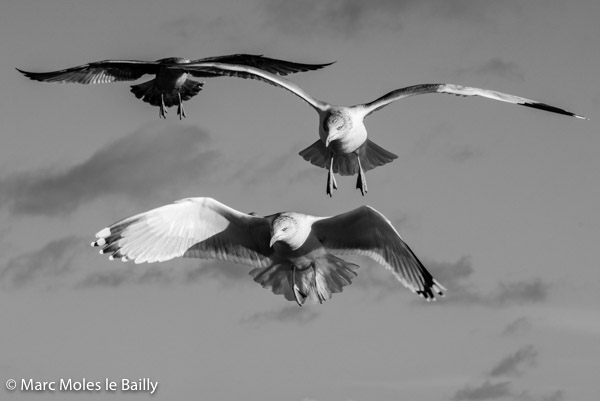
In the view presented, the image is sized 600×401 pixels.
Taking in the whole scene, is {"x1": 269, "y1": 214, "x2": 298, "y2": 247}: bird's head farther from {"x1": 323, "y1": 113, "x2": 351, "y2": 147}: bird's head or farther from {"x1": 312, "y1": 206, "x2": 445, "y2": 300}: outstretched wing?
{"x1": 323, "y1": 113, "x2": 351, "y2": 147}: bird's head

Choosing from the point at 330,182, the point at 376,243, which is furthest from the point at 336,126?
the point at 376,243

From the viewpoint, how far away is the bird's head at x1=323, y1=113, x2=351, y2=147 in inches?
481

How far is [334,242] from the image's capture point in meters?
11.6

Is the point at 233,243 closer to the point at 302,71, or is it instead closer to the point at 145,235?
the point at 145,235

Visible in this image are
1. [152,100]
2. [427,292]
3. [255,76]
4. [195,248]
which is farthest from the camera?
[152,100]

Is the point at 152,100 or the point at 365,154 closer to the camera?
the point at 365,154

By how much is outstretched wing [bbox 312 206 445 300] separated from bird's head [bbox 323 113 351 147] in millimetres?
1080

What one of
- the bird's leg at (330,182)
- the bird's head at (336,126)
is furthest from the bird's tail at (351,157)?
the bird's head at (336,126)

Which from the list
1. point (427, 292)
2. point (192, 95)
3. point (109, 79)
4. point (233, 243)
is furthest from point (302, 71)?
point (427, 292)

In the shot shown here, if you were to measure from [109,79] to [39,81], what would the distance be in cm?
88

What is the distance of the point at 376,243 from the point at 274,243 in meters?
0.93

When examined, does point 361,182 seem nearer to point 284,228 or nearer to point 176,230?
point 284,228

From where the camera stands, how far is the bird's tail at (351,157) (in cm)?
1312

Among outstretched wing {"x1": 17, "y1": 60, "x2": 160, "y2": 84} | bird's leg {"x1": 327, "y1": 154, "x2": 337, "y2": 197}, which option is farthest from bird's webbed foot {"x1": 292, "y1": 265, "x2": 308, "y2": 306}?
outstretched wing {"x1": 17, "y1": 60, "x2": 160, "y2": 84}
